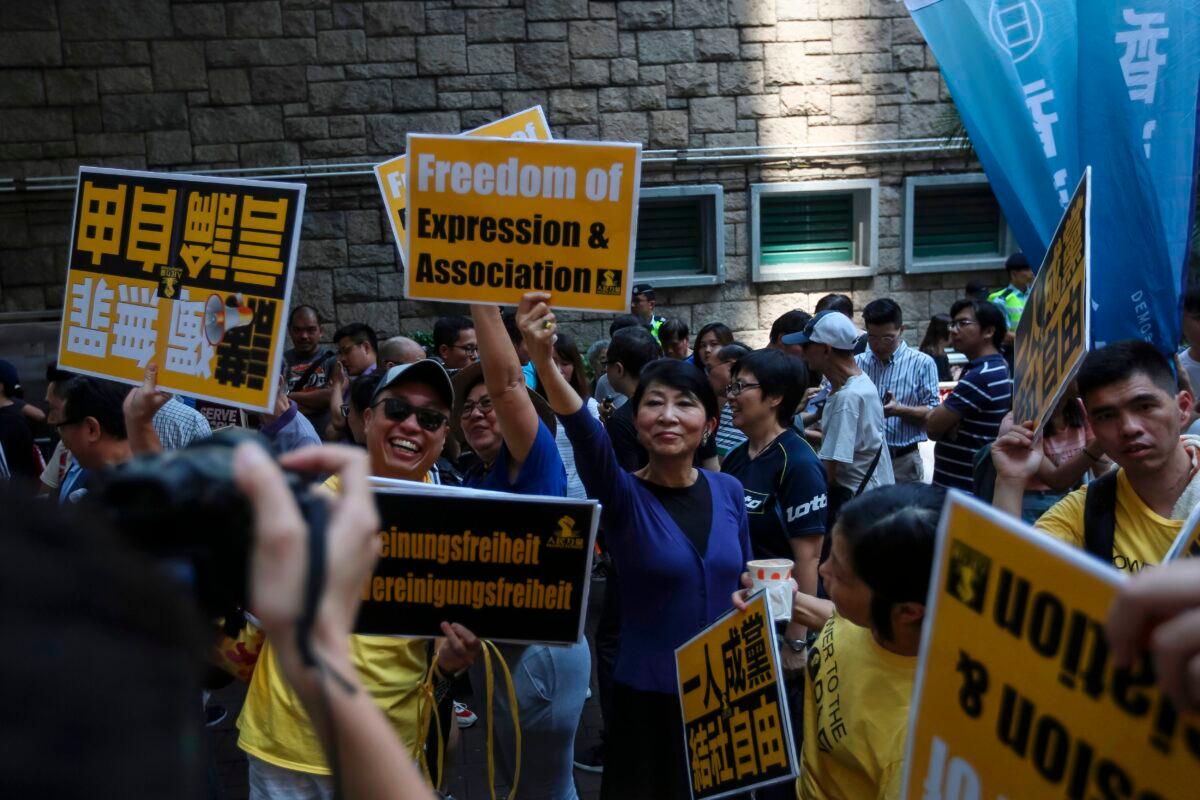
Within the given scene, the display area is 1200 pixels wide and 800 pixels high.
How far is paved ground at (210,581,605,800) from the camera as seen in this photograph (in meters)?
5.06

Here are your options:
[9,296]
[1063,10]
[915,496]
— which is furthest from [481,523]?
[9,296]

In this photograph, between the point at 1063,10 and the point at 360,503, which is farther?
the point at 1063,10

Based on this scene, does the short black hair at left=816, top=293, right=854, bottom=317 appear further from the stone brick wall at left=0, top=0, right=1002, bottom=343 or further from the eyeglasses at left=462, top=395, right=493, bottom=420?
the eyeglasses at left=462, top=395, right=493, bottom=420

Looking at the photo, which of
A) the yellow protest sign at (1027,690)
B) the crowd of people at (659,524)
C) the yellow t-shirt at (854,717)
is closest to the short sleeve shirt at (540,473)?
the crowd of people at (659,524)

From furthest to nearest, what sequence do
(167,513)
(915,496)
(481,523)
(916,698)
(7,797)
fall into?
1. (481,523)
2. (915,496)
3. (916,698)
4. (167,513)
5. (7,797)

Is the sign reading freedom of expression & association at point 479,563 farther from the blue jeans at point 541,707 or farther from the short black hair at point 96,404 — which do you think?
the short black hair at point 96,404

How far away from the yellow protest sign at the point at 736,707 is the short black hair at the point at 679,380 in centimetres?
82

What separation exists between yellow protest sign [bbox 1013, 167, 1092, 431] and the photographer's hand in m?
2.14

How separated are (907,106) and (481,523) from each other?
10394 mm

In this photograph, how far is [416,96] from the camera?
11.5 meters

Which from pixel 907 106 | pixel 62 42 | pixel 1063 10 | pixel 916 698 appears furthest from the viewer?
pixel 907 106

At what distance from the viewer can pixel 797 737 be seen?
371cm

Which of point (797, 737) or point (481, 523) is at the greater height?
point (481, 523)

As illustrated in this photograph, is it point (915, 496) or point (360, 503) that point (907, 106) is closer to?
point (915, 496)
